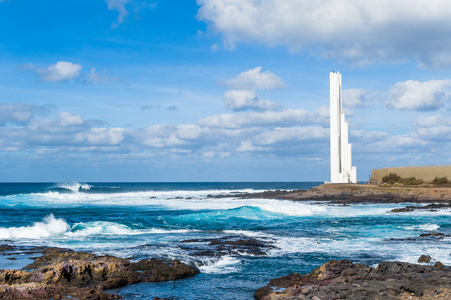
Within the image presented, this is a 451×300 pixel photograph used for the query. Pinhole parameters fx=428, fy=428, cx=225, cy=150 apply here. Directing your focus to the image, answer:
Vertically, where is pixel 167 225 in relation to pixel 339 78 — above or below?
below

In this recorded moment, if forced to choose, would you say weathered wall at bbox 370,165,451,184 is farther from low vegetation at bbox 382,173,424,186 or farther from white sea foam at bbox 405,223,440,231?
white sea foam at bbox 405,223,440,231

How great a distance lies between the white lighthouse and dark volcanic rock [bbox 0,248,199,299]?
4406 centimetres

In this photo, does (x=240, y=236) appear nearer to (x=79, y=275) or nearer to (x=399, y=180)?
(x=79, y=275)

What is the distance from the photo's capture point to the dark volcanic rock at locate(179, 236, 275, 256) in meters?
14.8

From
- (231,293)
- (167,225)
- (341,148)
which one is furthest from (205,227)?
(341,148)

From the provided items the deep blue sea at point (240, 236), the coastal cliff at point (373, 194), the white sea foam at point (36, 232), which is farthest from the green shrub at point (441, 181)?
the white sea foam at point (36, 232)

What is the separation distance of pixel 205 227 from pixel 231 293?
1385cm

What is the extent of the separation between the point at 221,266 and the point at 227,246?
291 cm

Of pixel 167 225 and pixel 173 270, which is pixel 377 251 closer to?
pixel 173 270

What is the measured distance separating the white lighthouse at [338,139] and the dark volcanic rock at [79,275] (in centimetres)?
4406

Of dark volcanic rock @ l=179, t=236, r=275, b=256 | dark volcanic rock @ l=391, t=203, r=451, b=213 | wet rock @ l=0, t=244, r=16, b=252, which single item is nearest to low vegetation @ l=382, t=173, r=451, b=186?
dark volcanic rock @ l=391, t=203, r=451, b=213

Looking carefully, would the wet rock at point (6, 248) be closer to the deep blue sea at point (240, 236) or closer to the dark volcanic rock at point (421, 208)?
the deep blue sea at point (240, 236)

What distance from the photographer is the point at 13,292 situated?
9.39 meters

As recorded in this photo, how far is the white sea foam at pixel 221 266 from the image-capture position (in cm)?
1241
